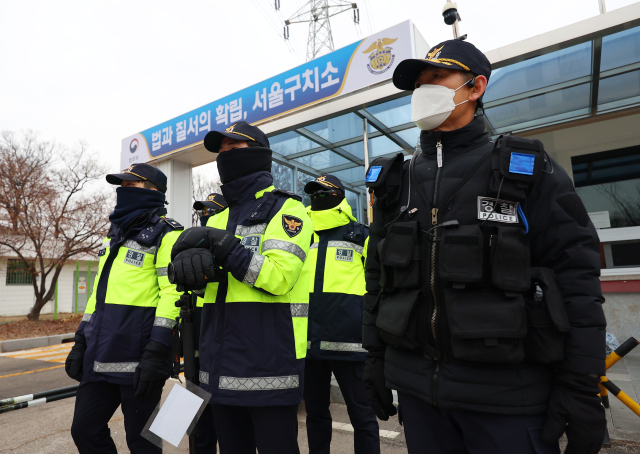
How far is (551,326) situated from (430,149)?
0.81m

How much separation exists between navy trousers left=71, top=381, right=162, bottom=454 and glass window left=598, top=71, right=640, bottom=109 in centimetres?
774

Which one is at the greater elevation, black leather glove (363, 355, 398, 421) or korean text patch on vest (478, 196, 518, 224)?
korean text patch on vest (478, 196, 518, 224)

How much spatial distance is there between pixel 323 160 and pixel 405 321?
24.9 ft

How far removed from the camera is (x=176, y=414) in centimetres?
176

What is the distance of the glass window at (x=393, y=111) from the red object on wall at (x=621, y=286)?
4.34 m

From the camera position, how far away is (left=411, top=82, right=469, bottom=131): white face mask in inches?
63.3

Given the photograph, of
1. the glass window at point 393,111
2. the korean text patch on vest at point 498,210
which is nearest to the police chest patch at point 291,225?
the korean text patch on vest at point 498,210

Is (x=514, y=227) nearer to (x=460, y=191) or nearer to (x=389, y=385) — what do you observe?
(x=460, y=191)

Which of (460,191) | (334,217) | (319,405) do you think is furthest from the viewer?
(334,217)

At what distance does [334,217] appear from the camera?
3.43m

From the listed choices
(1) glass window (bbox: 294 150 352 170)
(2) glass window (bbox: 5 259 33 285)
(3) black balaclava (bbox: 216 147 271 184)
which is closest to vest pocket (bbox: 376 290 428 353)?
(3) black balaclava (bbox: 216 147 271 184)

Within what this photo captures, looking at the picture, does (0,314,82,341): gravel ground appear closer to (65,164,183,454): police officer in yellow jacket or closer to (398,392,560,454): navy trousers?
(65,164,183,454): police officer in yellow jacket

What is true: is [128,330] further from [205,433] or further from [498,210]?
[498,210]

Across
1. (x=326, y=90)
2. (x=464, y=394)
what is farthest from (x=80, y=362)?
(x=326, y=90)
